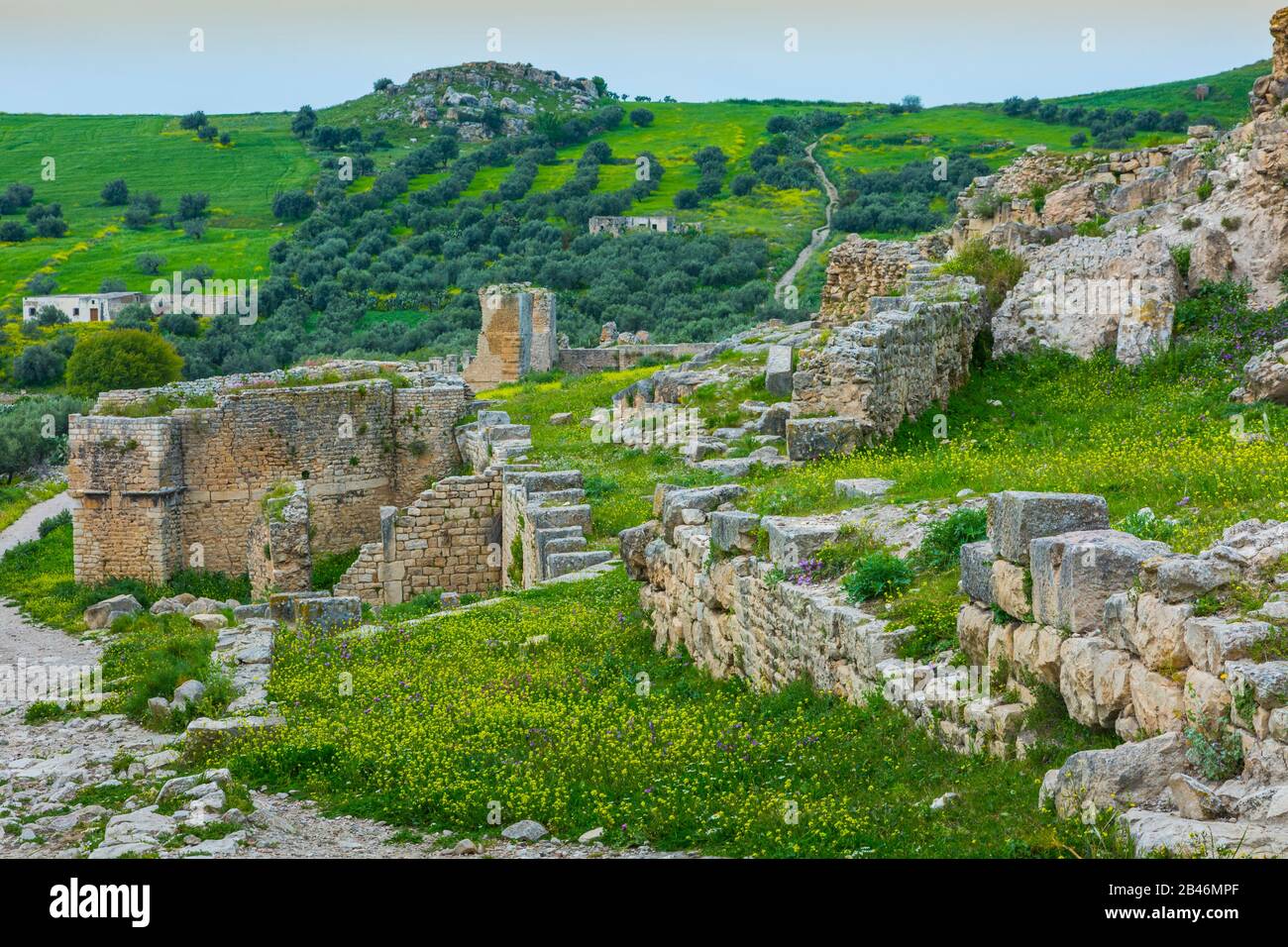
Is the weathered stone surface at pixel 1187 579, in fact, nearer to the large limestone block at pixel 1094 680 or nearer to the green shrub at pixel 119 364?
the large limestone block at pixel 1094 680

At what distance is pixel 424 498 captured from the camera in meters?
20.3

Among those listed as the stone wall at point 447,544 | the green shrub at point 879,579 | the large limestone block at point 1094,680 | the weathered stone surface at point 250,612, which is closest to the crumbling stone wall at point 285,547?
the stone wall at point 447,544

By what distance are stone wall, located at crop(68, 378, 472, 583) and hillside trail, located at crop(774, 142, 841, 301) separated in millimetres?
29175

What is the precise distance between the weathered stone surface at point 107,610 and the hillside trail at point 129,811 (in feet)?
19.7

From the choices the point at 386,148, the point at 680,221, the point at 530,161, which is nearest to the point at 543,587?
the point at 680,221

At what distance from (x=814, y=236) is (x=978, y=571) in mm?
63866

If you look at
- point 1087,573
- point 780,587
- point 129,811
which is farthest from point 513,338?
point 1087,573

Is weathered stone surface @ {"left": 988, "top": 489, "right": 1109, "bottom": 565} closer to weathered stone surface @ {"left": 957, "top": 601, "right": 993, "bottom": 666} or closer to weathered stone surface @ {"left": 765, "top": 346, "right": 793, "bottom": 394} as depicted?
weathered stone surface @ {"left": 957, "top": 601, "right": 993, "bottom": 666}

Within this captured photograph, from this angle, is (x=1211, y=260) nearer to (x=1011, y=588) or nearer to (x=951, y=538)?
(x=951, y=538)

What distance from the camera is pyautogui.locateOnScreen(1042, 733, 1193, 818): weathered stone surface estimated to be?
252 inches

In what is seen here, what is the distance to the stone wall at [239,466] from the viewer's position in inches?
906

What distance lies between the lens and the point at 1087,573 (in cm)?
740
